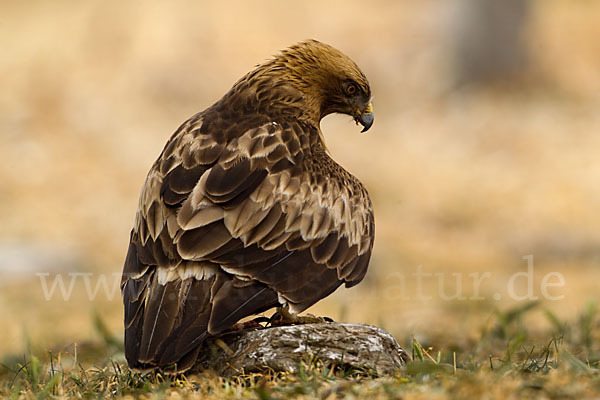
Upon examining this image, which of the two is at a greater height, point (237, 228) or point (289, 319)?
point (237, 228)

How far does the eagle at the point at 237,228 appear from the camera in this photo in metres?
4.60

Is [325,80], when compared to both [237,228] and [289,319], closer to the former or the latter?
[237,228]

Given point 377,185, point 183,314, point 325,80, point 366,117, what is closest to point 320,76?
point 325,80

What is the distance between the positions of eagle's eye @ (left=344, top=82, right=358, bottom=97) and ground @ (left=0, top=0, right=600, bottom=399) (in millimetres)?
1828

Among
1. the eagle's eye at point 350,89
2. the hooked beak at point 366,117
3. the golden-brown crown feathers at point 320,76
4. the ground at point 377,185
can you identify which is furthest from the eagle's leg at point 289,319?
the eagle's eye at point 350,89

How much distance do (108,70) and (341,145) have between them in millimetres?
6869

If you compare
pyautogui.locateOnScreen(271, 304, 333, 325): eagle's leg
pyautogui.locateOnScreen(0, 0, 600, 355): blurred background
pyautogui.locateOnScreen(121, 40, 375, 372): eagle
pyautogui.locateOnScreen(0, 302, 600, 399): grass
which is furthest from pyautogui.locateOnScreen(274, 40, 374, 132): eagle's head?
pyautogui.locateOnScreen(0, 302, 600, 399): grass

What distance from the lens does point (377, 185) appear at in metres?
15.4

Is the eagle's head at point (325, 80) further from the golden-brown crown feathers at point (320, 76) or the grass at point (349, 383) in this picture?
the grass at point (349, 383)

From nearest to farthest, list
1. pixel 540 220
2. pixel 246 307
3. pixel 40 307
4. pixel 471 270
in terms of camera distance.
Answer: pixel 246 307
pixel 40 307
pixel 471 270
pixel 540 220

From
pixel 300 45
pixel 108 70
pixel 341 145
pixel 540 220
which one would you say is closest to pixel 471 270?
pixel 540 220

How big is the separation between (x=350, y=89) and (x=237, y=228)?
184cm

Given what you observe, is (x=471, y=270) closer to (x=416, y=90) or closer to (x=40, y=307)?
(x=40, y=307)

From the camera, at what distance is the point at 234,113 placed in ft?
18.9
